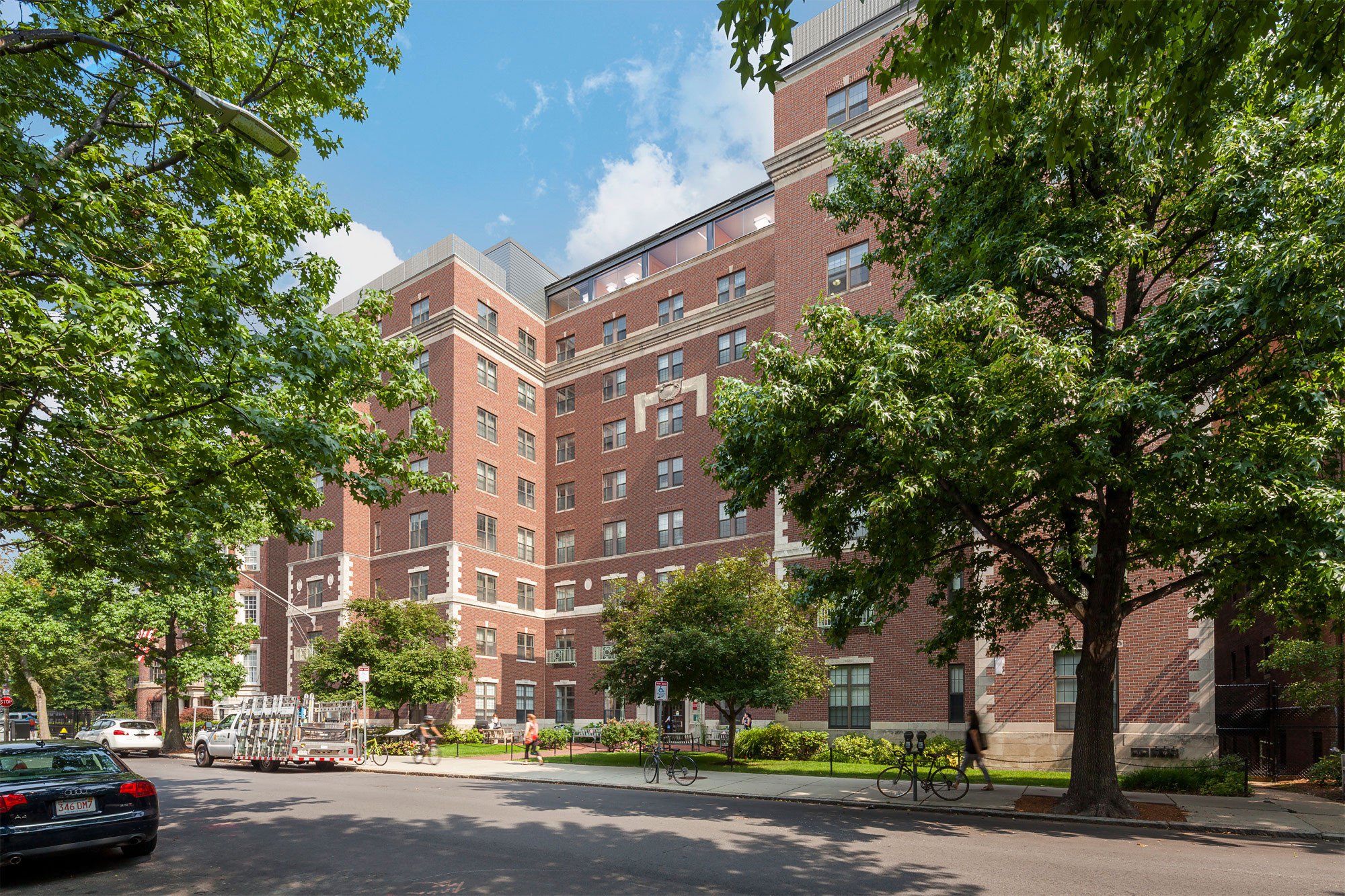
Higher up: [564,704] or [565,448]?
[565,448]

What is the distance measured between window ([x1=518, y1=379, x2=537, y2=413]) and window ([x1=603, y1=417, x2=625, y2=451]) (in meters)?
5.46

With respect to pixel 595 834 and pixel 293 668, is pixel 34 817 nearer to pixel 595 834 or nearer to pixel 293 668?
pixel 595 834

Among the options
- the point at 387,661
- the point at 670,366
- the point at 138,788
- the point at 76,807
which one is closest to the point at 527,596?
the point at 387,661

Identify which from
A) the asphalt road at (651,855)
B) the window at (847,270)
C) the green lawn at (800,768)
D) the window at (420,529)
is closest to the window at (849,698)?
the green lawn at (800,768)

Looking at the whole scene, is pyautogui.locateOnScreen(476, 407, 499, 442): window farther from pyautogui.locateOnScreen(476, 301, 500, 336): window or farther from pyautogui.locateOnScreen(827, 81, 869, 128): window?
pyautogui.locateOnScreen(827, 81, 869, 128): window

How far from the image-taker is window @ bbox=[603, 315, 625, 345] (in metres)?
48.4

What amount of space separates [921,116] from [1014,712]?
19.2 meters

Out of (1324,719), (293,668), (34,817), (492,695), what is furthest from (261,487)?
(293,668)

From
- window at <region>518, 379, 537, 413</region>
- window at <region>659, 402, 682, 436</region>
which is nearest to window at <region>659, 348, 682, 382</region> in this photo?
window at <region>659, 402, 682, 436</region>

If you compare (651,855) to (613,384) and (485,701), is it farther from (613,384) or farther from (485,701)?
(613,384)

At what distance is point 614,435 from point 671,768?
91.5 ft

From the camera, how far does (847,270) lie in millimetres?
34750

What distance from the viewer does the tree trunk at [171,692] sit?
3581 cm

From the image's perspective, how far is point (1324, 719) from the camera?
78.6 ft
